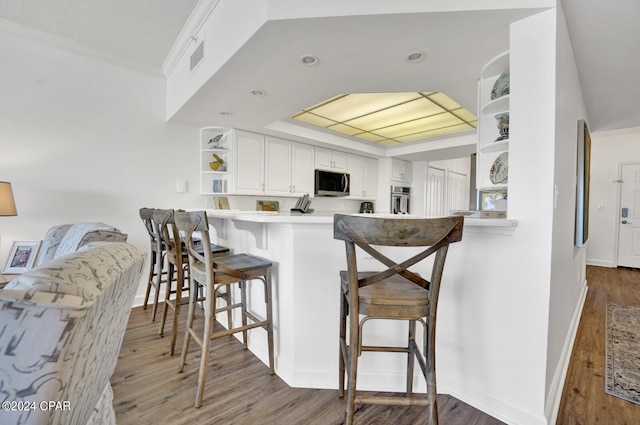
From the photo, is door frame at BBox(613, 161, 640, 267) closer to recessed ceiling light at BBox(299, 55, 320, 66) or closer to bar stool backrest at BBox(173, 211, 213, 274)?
recessed ceiling light at BBox(299, 55, 320, 66)

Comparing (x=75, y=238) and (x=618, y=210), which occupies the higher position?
(x=618, y=210)

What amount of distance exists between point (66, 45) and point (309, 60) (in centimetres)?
241

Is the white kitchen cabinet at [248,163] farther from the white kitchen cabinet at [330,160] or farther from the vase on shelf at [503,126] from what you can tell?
the vase on shelf at [503,126]

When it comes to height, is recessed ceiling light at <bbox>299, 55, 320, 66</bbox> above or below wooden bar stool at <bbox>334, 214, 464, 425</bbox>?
above

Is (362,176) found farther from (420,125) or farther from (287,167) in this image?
(287,167)

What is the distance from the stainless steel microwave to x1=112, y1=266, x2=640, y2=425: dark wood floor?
2.71 m

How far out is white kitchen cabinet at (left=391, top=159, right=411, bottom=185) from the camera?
5340 millimetres

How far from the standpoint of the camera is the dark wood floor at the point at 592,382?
1.49 meters

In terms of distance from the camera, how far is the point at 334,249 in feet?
5.42

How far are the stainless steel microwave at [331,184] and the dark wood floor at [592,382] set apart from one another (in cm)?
327

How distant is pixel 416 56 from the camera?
177 cm

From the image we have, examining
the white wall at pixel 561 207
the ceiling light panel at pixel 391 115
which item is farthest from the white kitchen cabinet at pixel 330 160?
the white wall at pixel 561 207

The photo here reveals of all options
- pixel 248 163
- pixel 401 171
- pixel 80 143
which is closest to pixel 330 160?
pixel 248 163

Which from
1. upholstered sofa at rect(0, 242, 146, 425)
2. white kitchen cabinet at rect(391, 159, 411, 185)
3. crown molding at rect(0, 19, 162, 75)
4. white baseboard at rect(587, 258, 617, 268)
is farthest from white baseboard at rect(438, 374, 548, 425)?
white baseboard at rect(587, 258, 617, 268)
